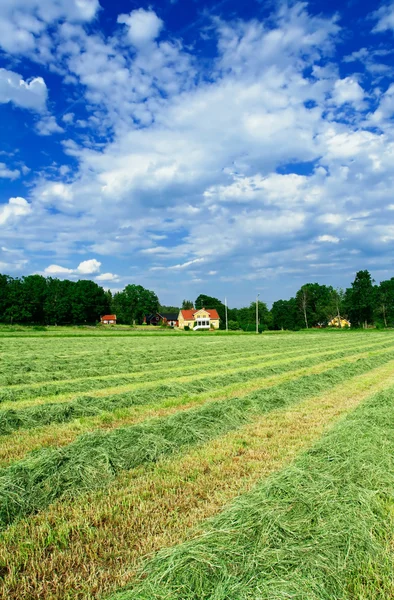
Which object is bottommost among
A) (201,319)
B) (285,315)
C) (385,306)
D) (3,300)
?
(201,319)

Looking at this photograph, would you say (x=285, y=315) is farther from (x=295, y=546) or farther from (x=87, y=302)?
(x=295, y=546)

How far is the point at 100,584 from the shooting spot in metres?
2.79

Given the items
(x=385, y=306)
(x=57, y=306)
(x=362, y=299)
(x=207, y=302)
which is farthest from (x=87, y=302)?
(x=385, y=306)

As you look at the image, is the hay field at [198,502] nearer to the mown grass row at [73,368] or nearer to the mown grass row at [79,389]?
the mown grass row at [79,389]

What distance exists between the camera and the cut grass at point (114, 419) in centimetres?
594

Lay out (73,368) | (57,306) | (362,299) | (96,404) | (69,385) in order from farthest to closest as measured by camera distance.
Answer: (362,299), (57,306), (73,368), (69,385), (96,404)

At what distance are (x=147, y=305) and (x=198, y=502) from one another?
104m

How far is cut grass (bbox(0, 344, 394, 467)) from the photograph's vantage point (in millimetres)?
5938

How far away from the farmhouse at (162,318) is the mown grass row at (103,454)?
101m

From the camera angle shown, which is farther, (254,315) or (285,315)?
(254,315)

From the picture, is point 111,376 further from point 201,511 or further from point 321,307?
point 321,307

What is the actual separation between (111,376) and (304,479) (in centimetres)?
1015

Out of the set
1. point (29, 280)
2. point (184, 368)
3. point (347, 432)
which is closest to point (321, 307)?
point (29, 280)

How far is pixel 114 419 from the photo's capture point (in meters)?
7.61
